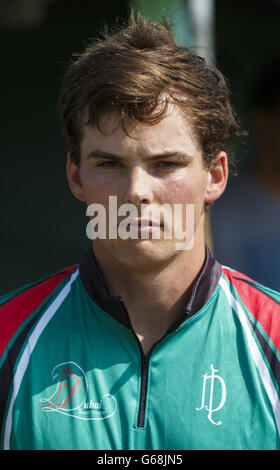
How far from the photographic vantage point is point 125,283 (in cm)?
200

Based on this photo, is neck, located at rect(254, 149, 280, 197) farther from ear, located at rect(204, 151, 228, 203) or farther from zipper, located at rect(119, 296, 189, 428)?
zipper, located at rect(119, 296, 189, 428)

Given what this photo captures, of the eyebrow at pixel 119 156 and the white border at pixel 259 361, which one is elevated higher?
the eyebrow at pixel 119 156

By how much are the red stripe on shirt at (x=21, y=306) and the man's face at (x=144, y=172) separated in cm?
26

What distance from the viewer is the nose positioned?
71.0 inches

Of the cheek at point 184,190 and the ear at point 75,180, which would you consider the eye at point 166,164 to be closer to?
the cheek at point 184,190

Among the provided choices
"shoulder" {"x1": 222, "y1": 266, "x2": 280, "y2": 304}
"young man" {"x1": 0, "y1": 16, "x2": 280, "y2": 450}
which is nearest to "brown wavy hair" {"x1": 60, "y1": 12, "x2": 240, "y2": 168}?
"young man" {"x1": 0, "y1": 16, "x2": 280, "y2": 450}

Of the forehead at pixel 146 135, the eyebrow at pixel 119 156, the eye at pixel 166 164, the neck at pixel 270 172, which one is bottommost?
the eye at pixel 166 164

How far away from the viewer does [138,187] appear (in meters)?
1.81

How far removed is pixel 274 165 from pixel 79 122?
1915 mm

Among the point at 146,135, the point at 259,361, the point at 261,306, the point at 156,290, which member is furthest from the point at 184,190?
the point at 259,361

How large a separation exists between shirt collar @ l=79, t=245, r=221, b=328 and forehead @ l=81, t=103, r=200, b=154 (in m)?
0.38

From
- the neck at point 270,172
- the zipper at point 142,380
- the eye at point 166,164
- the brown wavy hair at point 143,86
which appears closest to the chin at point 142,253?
the zipper at point 142,380

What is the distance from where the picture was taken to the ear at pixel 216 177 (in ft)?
6.77

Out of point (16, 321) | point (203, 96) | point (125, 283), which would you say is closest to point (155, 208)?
point (125, 283)
